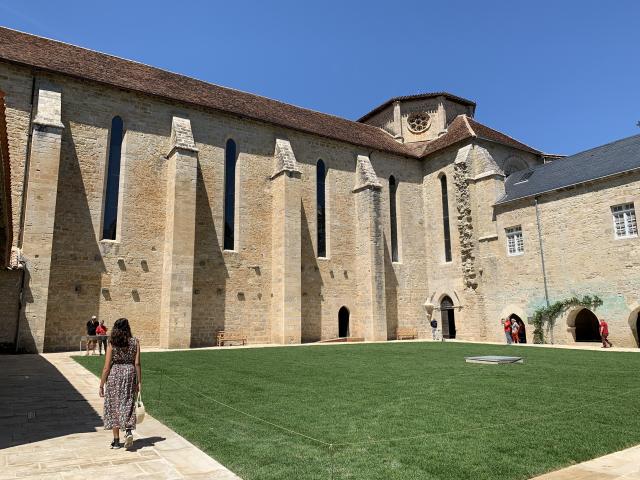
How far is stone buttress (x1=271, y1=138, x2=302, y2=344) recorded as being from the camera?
21.1 metres

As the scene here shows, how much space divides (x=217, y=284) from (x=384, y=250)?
10157mm

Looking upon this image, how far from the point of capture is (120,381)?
519cm

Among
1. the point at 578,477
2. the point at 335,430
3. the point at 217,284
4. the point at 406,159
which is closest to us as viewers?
the point at 578,477

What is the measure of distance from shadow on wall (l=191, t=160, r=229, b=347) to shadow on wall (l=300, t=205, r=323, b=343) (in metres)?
4.29

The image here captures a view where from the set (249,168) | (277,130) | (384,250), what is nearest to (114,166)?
(249,168)

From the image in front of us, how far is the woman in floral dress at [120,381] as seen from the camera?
197 inches

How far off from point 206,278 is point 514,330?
1465 centimetres

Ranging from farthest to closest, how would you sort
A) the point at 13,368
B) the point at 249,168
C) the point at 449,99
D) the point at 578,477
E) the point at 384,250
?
the point at 449,99 < the point at 384,250 < the point at 249,168 < the point at 13,368 < the point at 578,477

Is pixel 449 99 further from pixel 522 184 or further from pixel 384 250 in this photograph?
pixel 384 250

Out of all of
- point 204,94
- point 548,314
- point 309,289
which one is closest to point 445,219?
point 548,314

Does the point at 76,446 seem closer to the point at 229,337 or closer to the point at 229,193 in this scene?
the point at 229,337

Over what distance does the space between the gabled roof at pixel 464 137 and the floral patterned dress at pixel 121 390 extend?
23.6m

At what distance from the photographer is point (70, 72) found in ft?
59.8

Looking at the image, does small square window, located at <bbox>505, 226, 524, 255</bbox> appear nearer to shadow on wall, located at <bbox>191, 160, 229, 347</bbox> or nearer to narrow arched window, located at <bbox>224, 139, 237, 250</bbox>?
narrow arched window, located at <bbox>224, 139, 237, 250</bbox>
